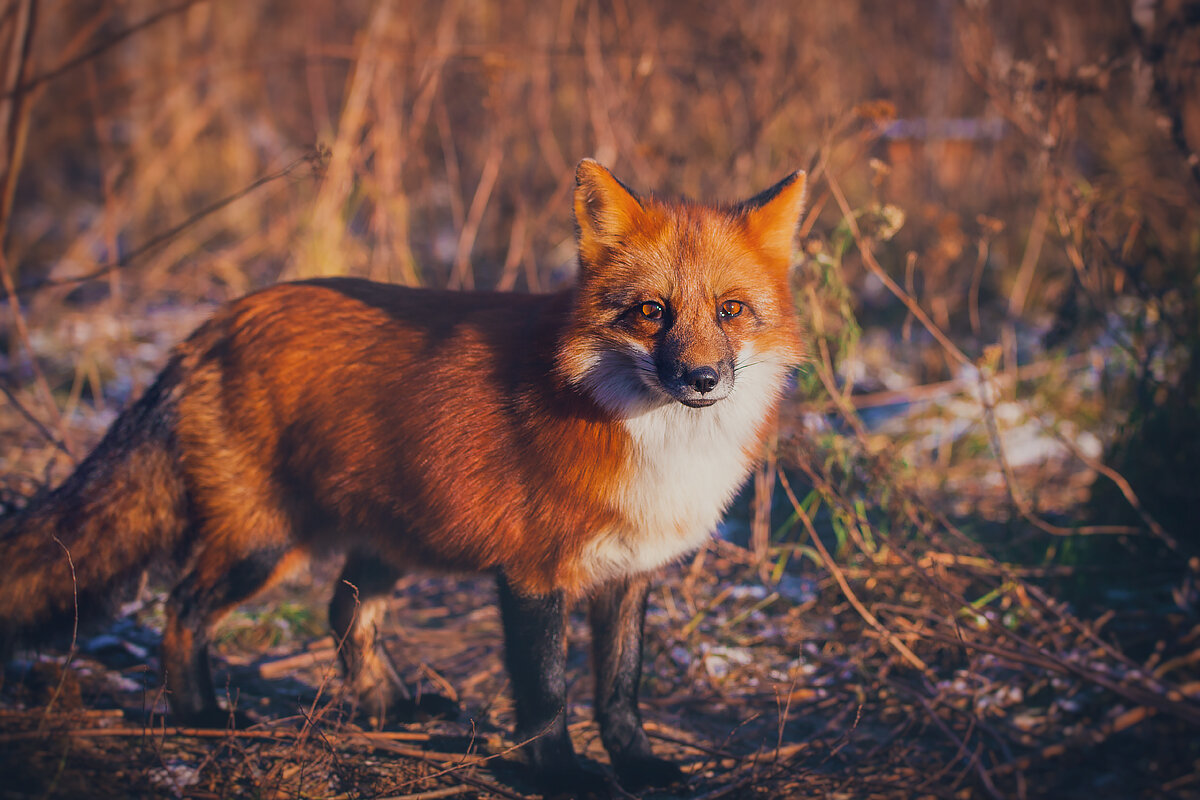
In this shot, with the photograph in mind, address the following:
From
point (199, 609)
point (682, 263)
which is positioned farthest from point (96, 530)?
point (682, 263)

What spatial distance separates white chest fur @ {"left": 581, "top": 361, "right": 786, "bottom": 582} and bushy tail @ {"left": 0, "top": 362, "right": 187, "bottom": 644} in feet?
5.93

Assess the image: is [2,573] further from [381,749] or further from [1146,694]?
[1146,694]

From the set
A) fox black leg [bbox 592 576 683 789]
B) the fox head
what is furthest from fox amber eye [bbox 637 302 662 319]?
fox black leg [bbox 592 576 683 789]

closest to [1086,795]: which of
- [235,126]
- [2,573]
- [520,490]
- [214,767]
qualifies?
[520,490]

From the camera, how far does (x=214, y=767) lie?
3.00 metres

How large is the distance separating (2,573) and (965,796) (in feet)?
12.3

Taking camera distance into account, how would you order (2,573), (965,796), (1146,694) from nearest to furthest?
(1146,694)
(965,796)
(2,573)

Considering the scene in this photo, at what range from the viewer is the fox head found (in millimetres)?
2812

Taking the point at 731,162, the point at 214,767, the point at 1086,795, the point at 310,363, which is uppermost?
the point at 731,162

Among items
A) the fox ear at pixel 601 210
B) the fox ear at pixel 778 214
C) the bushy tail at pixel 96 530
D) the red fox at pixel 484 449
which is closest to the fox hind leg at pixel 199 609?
the red fox at pixel 484 449

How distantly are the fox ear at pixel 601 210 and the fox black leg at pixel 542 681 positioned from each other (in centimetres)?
130

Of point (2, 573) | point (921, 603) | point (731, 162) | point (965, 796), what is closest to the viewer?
point (965, 796)

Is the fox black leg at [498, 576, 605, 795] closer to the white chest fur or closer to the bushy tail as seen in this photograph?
the white chest fur

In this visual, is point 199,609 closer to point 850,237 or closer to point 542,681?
point 542,681
